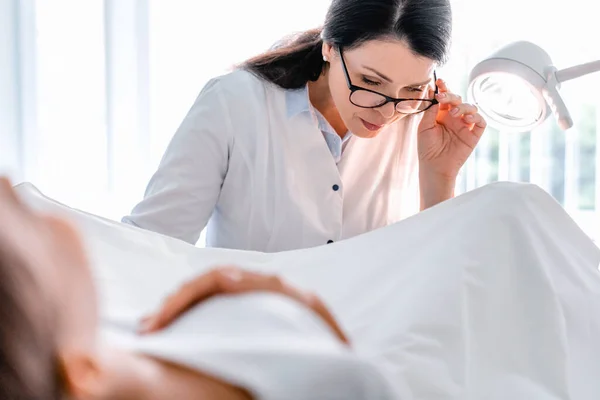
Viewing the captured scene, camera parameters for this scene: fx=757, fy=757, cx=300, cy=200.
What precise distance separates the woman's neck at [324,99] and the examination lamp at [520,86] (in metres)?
0.43

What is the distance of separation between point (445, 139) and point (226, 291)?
1217 millimetres

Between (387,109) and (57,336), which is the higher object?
(387,109)

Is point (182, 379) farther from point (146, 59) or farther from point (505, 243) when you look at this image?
point (146, 59)

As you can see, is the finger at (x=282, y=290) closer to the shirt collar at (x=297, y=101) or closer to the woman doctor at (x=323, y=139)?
the woman doctor at (x=323, y=139)

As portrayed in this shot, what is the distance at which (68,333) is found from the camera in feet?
1.65

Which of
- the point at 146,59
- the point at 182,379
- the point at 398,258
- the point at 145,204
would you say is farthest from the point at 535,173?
the point at 182,379

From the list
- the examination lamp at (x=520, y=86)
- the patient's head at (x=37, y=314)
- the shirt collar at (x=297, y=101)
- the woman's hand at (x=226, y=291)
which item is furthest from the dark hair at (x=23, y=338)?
the shirt collar at (x=297, y=101)

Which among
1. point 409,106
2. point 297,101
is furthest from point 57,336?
point 297,101

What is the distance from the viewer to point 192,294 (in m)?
0.74

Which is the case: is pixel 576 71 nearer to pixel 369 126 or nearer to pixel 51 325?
pixel 369 126

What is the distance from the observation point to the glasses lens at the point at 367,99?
162cm

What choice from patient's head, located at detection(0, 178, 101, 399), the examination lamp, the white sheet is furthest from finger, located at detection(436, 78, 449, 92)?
patient's head, located at detection(0, 178, 101, 399)

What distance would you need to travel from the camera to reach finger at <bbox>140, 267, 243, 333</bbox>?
0.73m

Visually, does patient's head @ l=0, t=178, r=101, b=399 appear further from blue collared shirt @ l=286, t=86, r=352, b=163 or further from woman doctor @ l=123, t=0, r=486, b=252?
blue collared shirt @ l=286, t=86, r=352, b=163
